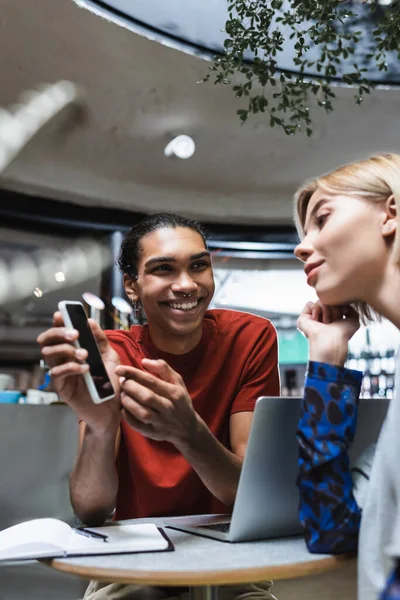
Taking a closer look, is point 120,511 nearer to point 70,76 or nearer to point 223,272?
point 70,76

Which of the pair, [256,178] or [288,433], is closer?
[288,433]

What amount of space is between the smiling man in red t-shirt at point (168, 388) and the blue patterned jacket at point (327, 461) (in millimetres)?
213

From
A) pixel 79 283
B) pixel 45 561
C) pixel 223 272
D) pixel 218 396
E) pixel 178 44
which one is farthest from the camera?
pixel 223 272

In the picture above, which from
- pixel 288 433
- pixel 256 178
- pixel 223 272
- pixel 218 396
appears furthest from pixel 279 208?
pixel 288 433

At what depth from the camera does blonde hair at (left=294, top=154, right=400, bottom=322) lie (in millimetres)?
1045

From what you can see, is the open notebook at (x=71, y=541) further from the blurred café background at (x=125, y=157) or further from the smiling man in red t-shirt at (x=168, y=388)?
the blurred café background at (x=125, y=157)

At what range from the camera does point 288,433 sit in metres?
1.01

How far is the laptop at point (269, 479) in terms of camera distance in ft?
3.17

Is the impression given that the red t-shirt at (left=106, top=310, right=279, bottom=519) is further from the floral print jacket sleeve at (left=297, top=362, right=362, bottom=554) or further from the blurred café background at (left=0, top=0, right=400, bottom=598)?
the blurred café background at (left=0, top=0, right=400, bottom=598)

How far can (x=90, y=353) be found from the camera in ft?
3.42

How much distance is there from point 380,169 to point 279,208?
19.0 feet

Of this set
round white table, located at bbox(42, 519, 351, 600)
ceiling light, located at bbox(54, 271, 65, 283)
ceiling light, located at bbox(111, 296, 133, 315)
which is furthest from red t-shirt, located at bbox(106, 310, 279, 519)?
ceiling light, located at bbox(54, 271, 65, 283)

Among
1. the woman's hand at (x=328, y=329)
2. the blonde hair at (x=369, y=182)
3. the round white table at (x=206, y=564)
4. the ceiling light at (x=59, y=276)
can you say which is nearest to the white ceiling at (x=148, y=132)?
the ceiling light at (x=59, y=276)

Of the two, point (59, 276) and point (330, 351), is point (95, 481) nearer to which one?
point (330, 351)
